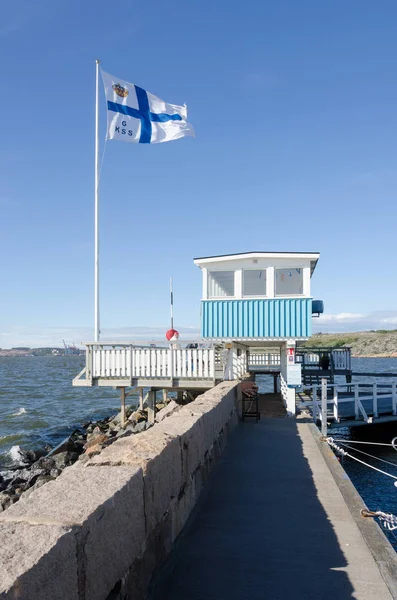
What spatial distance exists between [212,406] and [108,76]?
43.2ft

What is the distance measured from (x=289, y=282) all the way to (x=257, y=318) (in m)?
1.68

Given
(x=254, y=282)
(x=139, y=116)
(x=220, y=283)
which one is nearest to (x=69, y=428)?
(x=220, y=283)

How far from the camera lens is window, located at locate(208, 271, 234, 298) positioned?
1659 centimetres

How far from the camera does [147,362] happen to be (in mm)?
16297

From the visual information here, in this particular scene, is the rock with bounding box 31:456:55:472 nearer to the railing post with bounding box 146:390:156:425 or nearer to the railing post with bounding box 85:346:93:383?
the railing post with bounding box 85:346:93:383

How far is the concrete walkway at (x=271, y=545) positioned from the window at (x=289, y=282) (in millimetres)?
8801

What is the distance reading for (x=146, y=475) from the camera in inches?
150

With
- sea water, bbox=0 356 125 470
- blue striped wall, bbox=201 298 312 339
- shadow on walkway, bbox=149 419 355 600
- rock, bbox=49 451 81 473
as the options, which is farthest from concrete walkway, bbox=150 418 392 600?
sea water, bbox=0 356 125 470

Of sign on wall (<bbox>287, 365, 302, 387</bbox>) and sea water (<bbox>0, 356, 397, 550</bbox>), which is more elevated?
sign on wall (<bbox>287, 365, 302, 387</bbox>)

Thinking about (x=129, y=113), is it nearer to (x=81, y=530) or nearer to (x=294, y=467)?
(x=294, y=467)

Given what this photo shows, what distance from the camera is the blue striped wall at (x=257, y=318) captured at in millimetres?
15359

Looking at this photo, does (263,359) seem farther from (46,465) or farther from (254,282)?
(46,465)

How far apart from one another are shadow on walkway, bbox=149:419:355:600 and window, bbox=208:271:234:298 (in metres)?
9.32

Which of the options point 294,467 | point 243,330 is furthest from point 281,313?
point 294,467
